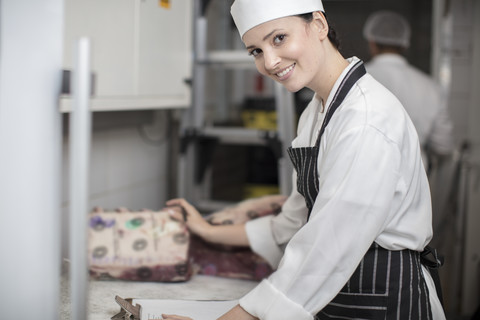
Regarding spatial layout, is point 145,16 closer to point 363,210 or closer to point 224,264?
point 224,264

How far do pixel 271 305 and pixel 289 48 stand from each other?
1.66 ft

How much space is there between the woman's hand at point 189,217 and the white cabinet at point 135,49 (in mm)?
365

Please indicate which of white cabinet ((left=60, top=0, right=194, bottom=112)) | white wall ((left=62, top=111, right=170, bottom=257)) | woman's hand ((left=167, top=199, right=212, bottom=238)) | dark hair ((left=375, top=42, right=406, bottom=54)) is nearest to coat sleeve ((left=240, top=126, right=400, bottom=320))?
woman's hand ((left=167, top=199, right=212, bottom=238))

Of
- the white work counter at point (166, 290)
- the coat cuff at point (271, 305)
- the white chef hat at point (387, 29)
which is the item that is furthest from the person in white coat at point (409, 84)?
the coat cuff at point (271, 305)

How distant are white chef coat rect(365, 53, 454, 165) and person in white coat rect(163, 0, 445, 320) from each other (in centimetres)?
155

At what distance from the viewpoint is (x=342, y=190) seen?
0.94m

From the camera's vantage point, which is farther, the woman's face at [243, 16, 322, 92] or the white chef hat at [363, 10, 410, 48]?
the white chef hat at [363, 10, 410, 48]

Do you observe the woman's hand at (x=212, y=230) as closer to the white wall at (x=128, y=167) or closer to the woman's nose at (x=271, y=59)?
the white wall at (x=128, y=167)

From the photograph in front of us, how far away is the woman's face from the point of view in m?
1.02

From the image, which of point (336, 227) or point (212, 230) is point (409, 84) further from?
point (336, 227)

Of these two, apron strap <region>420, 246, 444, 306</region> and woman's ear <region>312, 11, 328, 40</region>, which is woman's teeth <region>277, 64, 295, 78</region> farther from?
apron strap <region>420, 246, 444, 306</region>

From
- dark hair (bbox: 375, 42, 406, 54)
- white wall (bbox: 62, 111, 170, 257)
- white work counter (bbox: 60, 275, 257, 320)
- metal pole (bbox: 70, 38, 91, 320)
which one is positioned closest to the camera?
metal pole (bbox: 70, 38, 91, 320)

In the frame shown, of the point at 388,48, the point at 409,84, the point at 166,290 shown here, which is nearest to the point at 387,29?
the point at 388,48

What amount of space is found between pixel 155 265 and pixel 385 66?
176 centimetres
